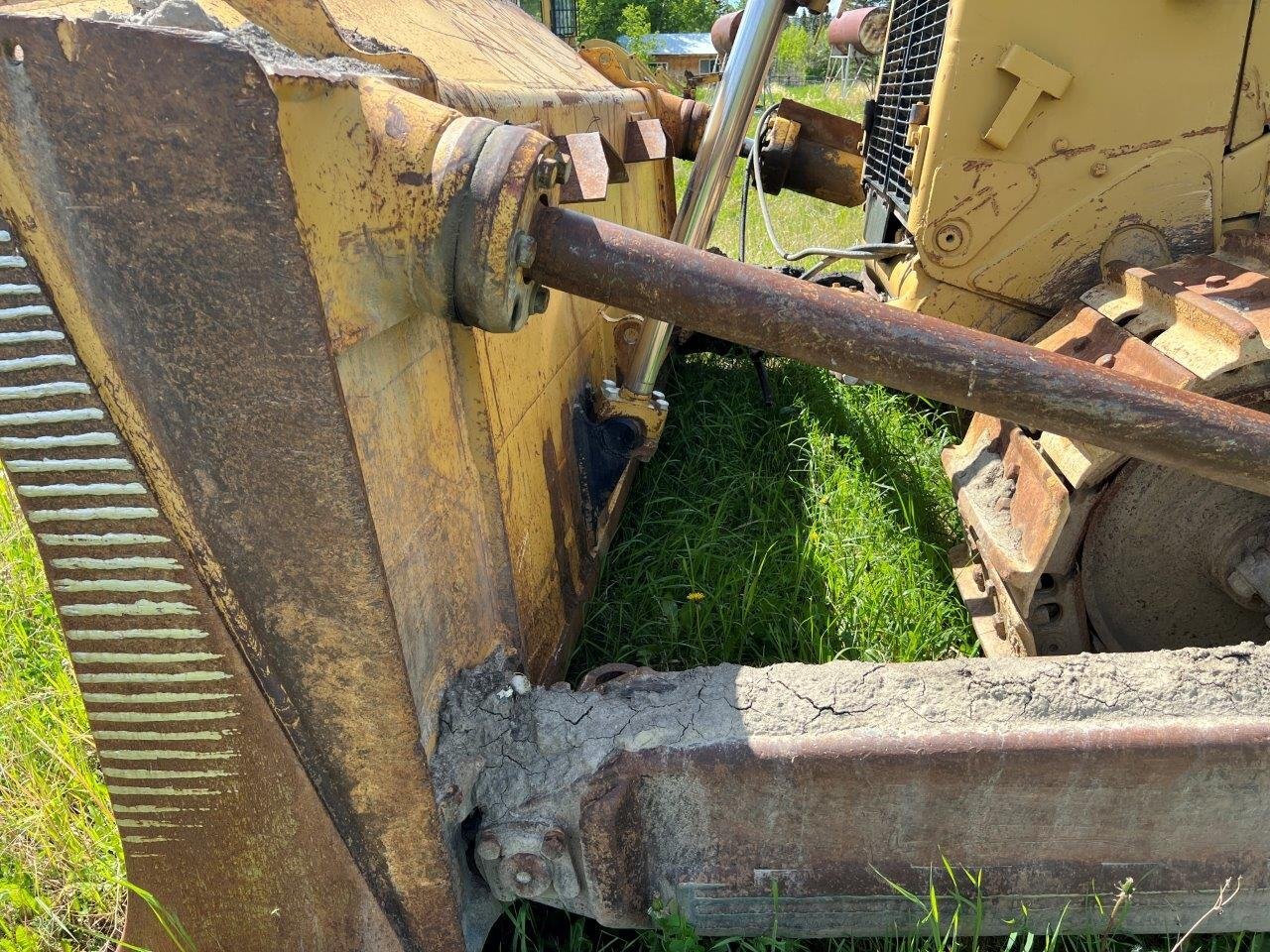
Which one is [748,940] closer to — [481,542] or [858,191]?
[481,542]

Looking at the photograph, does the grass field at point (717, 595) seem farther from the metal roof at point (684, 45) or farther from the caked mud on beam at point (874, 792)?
the metal roof at point (684, 45)

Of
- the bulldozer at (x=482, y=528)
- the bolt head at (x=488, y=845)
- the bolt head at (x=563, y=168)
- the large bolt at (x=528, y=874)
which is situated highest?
the bolt head at (x=563, y=168)

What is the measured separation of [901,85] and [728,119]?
150cm

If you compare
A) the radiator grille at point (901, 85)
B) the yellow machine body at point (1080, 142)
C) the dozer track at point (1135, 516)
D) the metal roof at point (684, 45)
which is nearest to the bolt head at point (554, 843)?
the dozer track at point (1135, 516)

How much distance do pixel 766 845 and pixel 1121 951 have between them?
719 mm

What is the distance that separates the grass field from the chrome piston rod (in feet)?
2.75

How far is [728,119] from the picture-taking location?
6.45 ft

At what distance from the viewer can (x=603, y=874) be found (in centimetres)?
139

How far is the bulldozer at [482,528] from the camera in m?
0.98

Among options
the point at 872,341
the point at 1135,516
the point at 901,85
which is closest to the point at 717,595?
the point at 1135,516

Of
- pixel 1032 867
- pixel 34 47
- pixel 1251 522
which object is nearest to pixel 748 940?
pixel 1032 867

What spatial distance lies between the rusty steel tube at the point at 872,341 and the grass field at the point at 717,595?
822 millimetres

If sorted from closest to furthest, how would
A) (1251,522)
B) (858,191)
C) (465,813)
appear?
1. (465,813)
2. (1251,522)
3. (858,191)

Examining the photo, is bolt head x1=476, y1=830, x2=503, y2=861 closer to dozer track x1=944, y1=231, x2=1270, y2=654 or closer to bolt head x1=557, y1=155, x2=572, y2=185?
bolt head x1=557, y1=155, x2=572, y2=185
